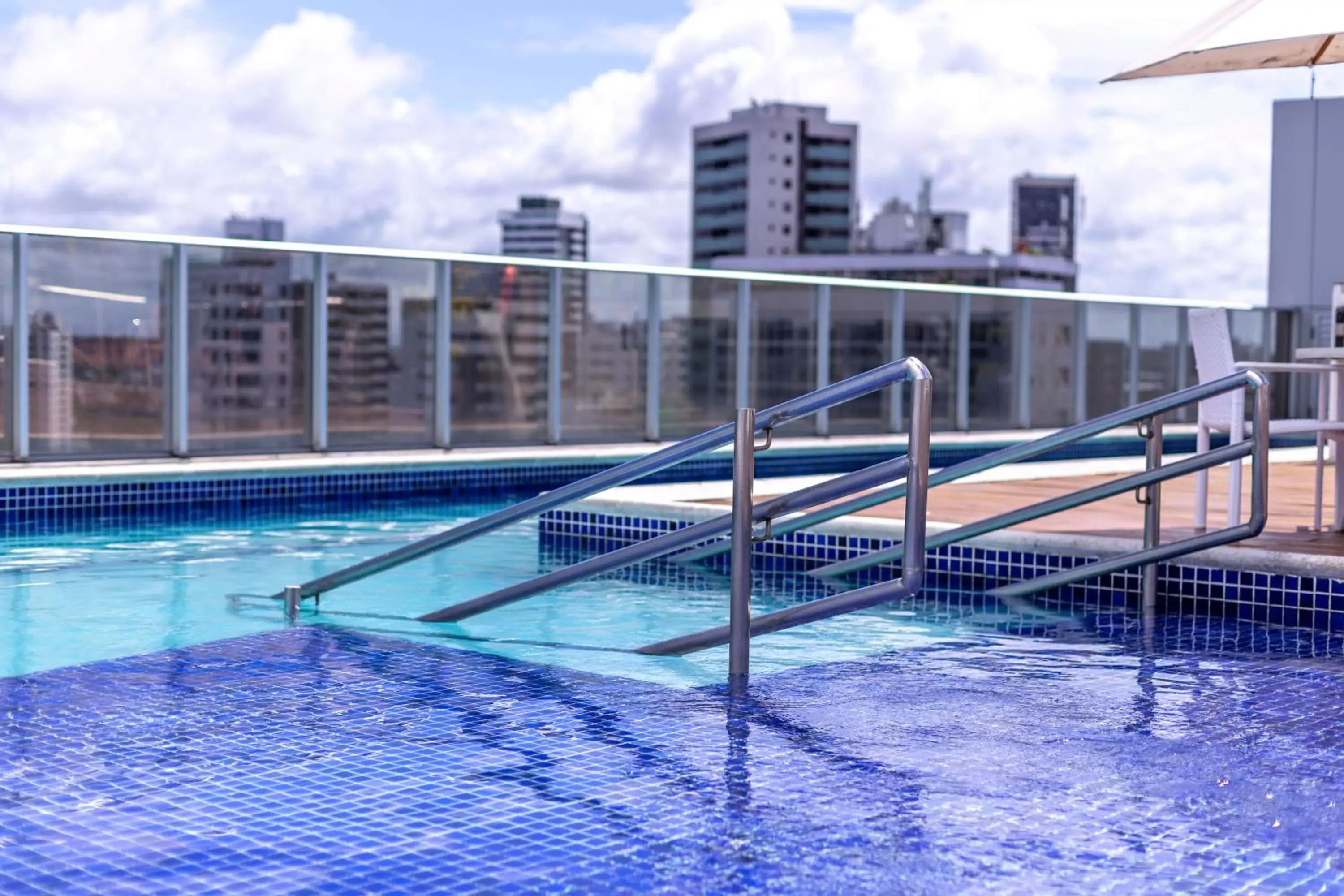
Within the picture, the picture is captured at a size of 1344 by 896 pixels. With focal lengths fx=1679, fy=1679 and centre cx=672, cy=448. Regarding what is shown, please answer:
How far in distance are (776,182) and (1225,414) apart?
13959cm

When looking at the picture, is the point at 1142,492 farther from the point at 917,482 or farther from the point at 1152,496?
the point at 917,482

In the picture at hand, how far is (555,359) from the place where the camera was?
11.4 metres

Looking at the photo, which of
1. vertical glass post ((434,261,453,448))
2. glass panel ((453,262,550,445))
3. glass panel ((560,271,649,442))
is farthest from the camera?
glass panel ((560,271,649,442))

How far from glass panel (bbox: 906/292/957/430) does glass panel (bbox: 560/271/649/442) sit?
255cm

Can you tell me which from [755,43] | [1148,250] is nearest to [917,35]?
[755,43]

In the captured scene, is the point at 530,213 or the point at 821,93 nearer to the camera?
the point at 821,93

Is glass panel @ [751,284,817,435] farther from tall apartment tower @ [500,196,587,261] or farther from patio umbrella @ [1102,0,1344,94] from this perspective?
tall apartment tower @ [500,196,587,261]

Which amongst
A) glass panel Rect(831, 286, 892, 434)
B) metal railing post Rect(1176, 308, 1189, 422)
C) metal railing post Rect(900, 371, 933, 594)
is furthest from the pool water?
metal railing post Rect(1176, 308, 1189, 422)

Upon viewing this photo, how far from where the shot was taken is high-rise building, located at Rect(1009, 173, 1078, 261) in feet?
511

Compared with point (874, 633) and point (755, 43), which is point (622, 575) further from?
point (755, 43)

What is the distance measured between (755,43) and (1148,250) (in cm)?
3740

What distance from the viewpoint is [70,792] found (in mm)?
2945

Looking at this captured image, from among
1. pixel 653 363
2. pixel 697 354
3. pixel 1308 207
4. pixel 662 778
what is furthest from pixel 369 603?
pixel 1308 207

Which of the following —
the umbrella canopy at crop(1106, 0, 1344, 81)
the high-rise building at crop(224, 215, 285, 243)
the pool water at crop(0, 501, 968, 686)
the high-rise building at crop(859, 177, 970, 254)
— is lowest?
the pool water at crop(0, 501, 968, 686)
